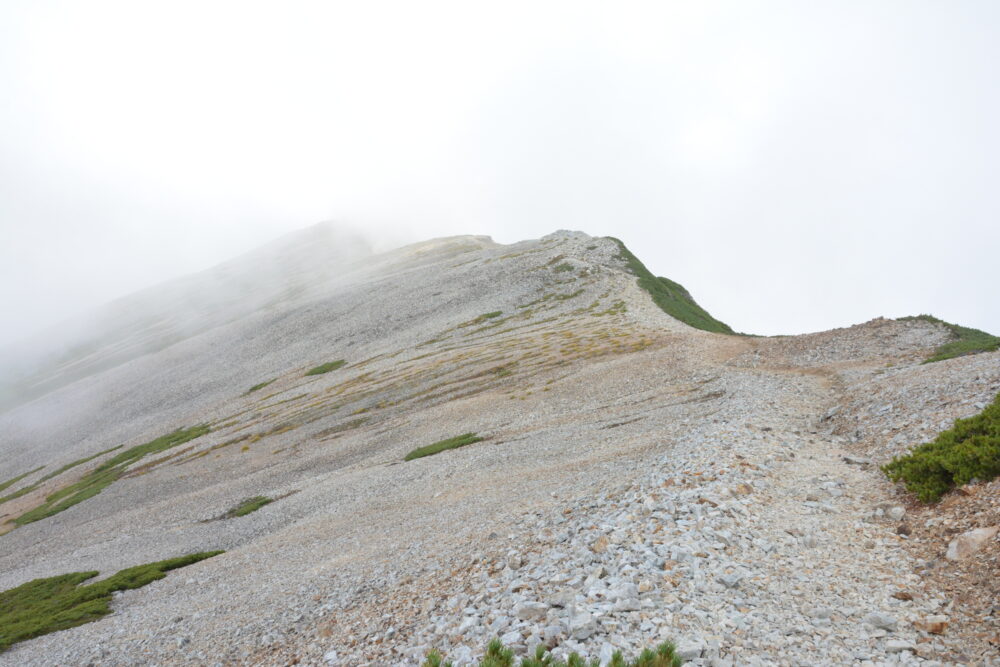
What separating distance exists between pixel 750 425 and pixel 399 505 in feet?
63.6

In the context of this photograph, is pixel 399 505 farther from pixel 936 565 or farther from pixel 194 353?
pixel 194 353

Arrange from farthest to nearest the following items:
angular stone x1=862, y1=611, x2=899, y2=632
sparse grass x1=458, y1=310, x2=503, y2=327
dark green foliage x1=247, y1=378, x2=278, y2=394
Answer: dark green foliage x1=247, y1=378, x2=278, y2=394 → sparse grass x1=458, y1=310, x2=503, y2=327 → angular stone x1=862, y1=611, x2=899, y2=632

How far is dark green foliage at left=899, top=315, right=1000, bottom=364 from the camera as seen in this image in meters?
33.0

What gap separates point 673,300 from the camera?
283 ft

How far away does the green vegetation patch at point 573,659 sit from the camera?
9.51m

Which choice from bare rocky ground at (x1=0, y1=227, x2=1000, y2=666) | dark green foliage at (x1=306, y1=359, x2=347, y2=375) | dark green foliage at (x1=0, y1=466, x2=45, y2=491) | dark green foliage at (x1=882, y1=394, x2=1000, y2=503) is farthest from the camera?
dark green foliage at (x1=306, y1=359, x2=347, y2=375)

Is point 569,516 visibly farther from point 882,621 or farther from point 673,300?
point 673,300

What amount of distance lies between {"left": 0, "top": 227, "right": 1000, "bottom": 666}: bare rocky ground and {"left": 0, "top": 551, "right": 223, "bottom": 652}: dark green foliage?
1.50 m

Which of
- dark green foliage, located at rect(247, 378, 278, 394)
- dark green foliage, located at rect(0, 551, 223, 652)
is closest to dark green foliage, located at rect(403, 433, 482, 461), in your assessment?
dark green foliage, located at rect(0, 551, 223, 652)

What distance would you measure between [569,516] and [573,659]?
875cm

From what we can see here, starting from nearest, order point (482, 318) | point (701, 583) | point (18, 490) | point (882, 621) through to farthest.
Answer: point (882, 621) → point (701, 583) → point (18, 490) → point (482, 318)

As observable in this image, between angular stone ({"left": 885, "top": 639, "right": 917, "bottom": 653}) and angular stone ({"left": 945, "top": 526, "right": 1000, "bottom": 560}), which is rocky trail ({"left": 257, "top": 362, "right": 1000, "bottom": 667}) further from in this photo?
angular stone ({"left": 945, "top": 526, "right": 1000, "bottom": 560})

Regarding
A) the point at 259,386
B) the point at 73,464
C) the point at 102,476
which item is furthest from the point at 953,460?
the point at 73,464

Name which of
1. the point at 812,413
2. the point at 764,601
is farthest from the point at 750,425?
the point at 764,601
